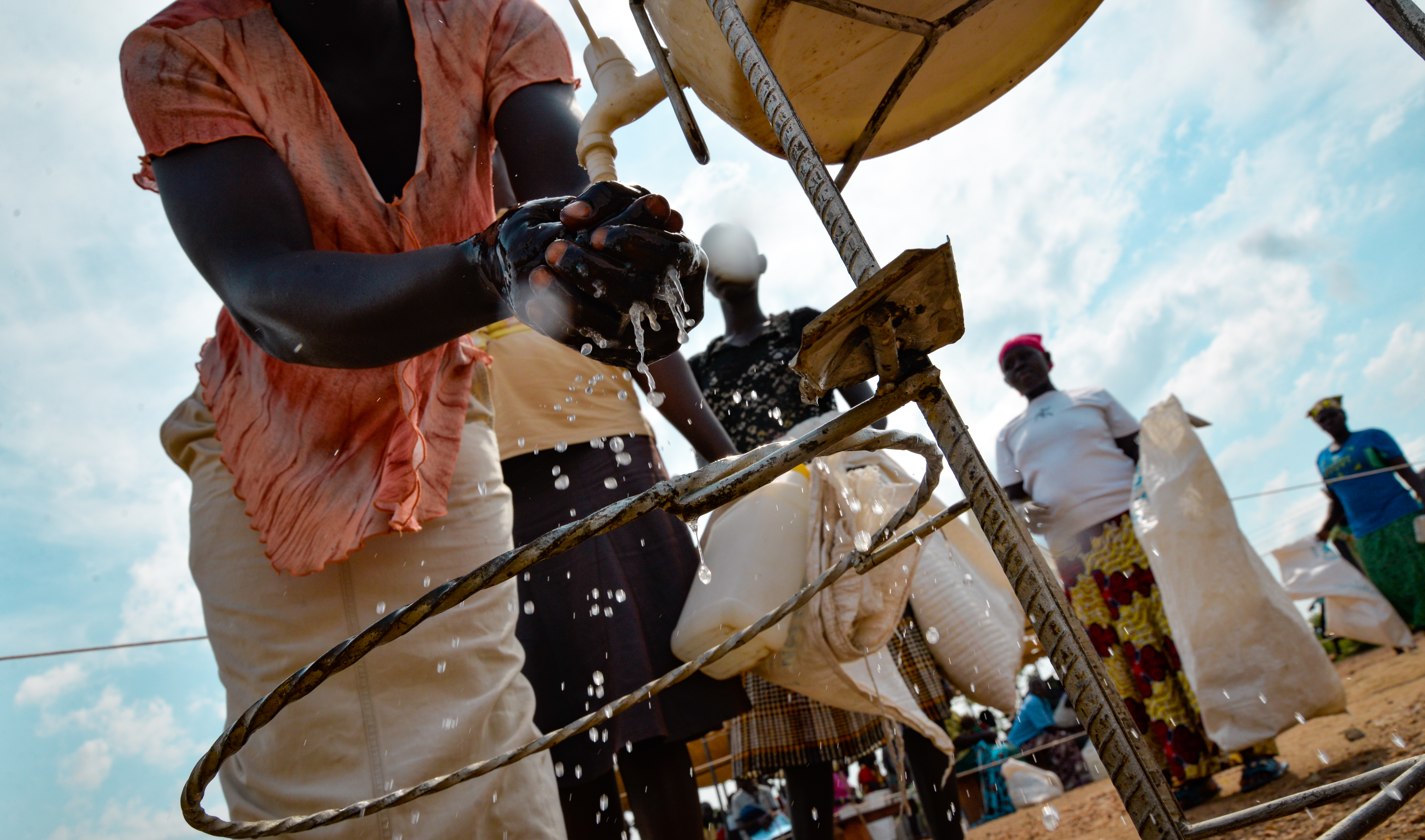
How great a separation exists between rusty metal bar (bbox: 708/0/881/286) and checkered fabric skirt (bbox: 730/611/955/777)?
7.91 feet

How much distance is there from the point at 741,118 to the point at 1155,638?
11.6 feet

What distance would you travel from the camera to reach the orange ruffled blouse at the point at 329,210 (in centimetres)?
141

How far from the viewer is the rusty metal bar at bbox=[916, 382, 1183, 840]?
0.67 meters

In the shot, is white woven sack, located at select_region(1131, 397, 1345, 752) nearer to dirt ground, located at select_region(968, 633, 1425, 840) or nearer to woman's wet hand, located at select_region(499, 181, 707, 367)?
dirt ground, located at select_region(968, 633, 1425, 840)

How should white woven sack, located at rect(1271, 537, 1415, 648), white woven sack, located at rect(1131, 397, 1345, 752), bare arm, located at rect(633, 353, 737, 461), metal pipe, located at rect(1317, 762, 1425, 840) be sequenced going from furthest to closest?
1. white woven sack, located at rect(1271, 537, 1415, 648)
2. white woven sack, located at rect(1131, 397, 1345, 752)
3. bare arm, located at rect(633, 353, 737, 461)
4. metal pipe, located at rect(1317, 762, 1425, 840)

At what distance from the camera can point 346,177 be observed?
151 cm

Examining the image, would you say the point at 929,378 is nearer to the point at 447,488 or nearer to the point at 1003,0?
the point at 1003,0

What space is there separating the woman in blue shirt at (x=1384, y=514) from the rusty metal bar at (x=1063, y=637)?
6.67m

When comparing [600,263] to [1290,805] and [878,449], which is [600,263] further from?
[1290,805]

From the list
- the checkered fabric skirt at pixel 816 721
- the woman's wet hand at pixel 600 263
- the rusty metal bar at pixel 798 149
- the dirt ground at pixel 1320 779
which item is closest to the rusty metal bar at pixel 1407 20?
the rusty metal bar at pixel 798 149

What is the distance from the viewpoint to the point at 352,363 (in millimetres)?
1153

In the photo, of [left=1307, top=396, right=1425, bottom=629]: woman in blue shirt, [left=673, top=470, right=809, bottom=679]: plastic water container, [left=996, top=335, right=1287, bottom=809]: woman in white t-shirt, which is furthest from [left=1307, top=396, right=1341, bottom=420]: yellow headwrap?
[left=673, top=470, right=809, bottom=679]: plastic water container

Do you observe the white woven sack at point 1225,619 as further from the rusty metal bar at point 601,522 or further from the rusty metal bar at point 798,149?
the rusty metal bar at point 798,149

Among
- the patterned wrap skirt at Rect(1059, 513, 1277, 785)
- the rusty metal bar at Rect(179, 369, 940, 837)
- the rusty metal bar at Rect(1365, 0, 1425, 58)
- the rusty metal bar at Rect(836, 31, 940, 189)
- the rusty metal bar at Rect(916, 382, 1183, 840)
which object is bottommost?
the patterned wrap skirt at Rect(1059, 513, 1277, 785)
